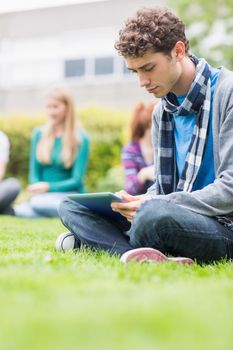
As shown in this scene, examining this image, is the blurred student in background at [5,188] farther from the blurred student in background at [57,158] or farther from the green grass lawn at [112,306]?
the green grass lawn at [112,306]

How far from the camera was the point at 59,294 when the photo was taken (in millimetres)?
2195

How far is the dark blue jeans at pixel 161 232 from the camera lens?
3254 mm

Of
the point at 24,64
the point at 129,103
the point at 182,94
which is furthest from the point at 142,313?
the point at 24,64

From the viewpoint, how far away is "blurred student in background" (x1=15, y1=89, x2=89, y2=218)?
790cm

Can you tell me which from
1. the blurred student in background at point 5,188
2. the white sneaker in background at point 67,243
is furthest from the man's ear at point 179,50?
the blurred student in background at point 5,188

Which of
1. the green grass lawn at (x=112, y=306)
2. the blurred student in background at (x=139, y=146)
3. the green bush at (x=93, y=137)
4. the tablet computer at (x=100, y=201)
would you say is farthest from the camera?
the green bush at (x=93, y=137)

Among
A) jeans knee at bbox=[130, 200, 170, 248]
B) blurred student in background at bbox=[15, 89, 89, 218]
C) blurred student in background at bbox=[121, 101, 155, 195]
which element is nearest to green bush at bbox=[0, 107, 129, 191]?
blurred student in background at bbox=[15, 89, 89, 218]

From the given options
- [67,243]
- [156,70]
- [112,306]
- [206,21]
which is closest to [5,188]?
[67,243]

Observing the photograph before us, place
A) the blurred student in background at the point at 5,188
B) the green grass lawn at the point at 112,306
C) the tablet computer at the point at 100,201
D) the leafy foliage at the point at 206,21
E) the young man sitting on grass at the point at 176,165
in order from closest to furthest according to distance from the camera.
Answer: the green grass lawn at the point at 112,306 < the young man sitting on grass at the point at 176,165 < the tablet computer at the point at 100,201 < the blurred student in background at the point at 5,188 < the leafy foliage at the point at 206,21

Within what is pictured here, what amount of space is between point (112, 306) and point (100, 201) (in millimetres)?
1566

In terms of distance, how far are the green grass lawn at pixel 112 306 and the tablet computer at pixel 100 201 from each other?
1.18 feet

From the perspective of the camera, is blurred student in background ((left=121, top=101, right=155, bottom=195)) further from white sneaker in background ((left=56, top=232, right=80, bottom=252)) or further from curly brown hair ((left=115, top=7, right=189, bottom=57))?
curly brown hair ((left=115, top=7, right=189, bottom=57))

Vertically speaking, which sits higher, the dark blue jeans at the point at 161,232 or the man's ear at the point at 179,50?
the man's ear at the point at 179,50

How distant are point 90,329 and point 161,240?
1668 mm
